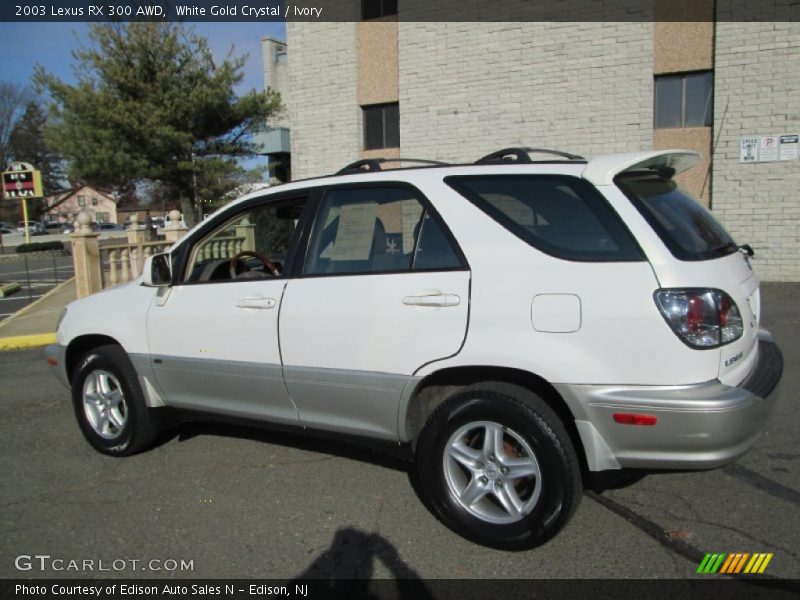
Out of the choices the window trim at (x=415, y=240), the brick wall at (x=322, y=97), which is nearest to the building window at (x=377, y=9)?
the brick wall at (x=322, y=97)

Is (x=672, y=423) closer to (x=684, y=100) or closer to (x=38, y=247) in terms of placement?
(x=684, y=100)

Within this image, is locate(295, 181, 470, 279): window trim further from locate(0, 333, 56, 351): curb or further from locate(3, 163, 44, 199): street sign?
locate(3, 163, 44, 199): street sign

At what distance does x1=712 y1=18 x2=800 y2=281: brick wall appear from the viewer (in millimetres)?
11477

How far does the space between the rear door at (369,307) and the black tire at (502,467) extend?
10.7 inches

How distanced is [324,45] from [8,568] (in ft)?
46.9

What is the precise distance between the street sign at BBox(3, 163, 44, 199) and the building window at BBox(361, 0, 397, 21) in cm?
1493

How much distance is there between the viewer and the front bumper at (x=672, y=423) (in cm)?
277

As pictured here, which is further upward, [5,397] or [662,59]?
[662,59]

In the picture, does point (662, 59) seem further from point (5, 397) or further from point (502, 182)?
point (5, 397)

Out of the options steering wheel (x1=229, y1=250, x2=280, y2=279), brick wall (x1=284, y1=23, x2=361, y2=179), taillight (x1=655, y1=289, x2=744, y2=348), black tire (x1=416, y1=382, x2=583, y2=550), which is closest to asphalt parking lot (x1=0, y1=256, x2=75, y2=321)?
brick wall (x1=284, y1=23, x2=361, y2=179)

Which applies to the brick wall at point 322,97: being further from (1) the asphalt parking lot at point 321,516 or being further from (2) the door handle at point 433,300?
(2) the door handle at point 433,300

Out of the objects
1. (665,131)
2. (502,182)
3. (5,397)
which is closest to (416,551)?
(502,182)

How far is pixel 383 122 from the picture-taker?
50.2ft

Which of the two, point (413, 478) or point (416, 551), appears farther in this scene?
point (413, 478)
